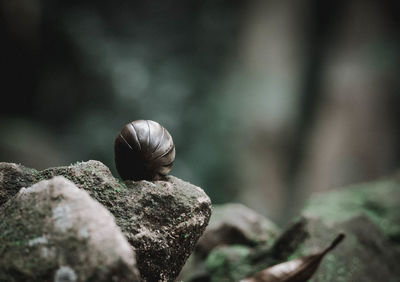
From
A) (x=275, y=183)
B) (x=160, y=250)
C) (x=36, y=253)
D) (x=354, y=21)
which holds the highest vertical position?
(x=354, y=21)

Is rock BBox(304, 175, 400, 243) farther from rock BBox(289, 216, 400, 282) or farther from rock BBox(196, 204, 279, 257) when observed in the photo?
rock BBox(196, 204, 279, 257)

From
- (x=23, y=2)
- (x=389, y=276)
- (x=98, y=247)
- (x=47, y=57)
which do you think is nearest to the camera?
(x=98, y=247)

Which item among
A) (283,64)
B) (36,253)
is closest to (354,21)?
(283,64)

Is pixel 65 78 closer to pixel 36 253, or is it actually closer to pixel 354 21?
pixel 36 253

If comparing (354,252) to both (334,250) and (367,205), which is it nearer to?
(334,250)

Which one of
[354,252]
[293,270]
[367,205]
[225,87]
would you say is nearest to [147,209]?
[293,270]
